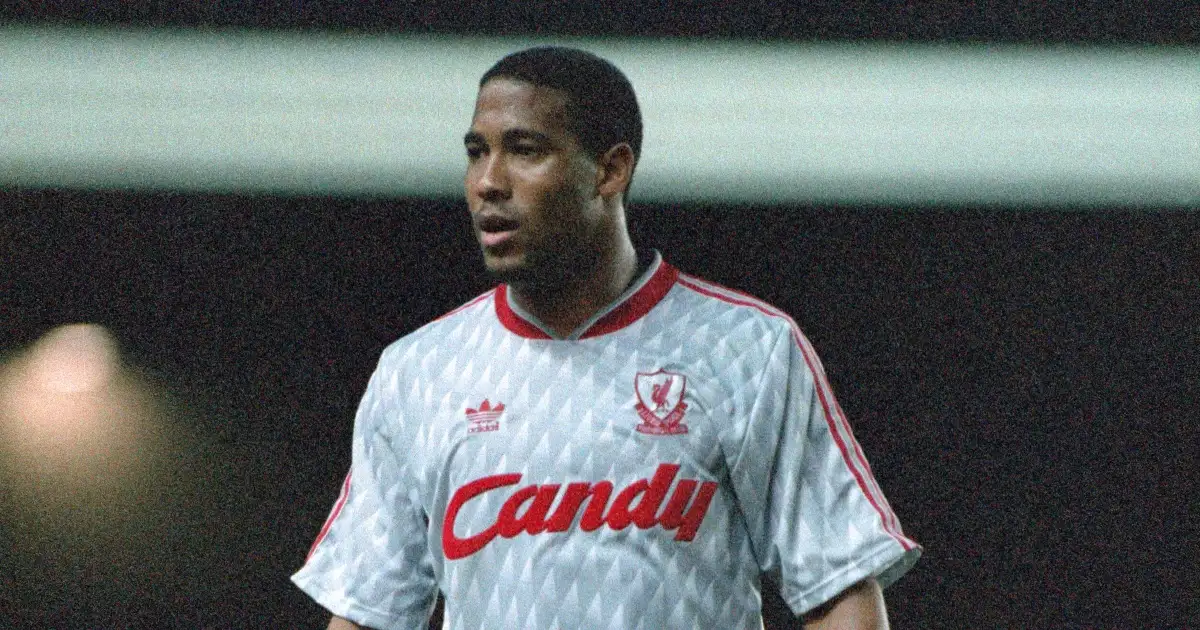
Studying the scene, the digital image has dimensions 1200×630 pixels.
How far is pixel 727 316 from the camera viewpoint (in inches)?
59.2

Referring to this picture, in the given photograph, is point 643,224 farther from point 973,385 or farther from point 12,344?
point 12,344

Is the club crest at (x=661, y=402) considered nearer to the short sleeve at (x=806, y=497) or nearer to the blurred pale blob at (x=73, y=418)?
the short sleeve at (x=806, y=497)

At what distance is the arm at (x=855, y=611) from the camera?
1.37 m

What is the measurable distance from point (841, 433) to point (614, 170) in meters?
0.37

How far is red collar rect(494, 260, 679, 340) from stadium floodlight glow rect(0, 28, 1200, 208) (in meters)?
1.30

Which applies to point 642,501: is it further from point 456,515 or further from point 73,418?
point 73,418

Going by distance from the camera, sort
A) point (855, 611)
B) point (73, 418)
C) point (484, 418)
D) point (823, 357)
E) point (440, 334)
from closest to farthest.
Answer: point (855, 611) → point (484, 418) → point (440, 334) → point (823, 357) → point (73, 418)

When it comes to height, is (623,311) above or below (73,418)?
above

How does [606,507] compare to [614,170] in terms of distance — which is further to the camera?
[614,170]

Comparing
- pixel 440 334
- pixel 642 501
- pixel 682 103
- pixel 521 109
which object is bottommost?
pixel 642 501

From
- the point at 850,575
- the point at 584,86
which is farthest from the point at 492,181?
the point at 850,575

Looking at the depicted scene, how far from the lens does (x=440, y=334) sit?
1.59m

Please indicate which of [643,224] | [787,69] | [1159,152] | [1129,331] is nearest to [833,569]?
[787,69]

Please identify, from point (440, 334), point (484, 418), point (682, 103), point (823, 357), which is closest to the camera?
point (484, 418)
